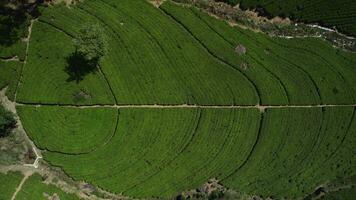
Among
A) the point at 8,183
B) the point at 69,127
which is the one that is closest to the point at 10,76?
the point at 69,127

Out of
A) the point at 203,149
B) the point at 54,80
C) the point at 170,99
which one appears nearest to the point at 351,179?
the point at 203,149

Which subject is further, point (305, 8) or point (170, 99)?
point (305, 8)

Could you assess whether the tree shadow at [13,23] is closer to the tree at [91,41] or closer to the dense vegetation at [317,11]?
the tree at [91,41]

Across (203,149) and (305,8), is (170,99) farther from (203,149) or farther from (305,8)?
(305,8)

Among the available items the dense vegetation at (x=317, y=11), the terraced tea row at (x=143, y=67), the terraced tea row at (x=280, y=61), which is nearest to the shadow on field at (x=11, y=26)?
the terraced tea row at (x=143, y=67)

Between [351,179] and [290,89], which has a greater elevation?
[290,89]

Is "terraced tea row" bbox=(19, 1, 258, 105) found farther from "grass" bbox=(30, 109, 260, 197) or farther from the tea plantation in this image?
"grass" bbox=(30, 109, 260, 197)
